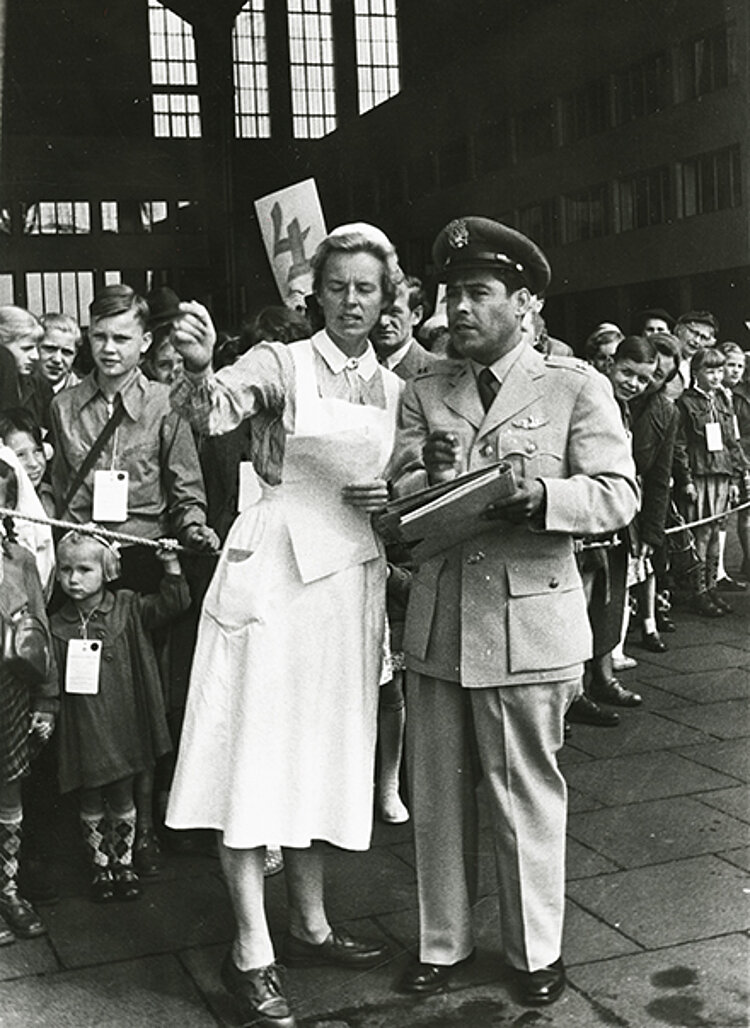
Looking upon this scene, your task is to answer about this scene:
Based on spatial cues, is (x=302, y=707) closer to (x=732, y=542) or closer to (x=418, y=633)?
(x=418, y=633)

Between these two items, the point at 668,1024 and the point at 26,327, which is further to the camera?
the point at 26,327

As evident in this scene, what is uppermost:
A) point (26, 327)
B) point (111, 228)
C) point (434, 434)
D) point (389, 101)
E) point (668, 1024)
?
point (389, 101)

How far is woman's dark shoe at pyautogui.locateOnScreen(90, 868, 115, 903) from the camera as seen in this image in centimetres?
368

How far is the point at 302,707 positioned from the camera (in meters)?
3.04

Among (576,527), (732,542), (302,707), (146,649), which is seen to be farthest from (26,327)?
(732,542)


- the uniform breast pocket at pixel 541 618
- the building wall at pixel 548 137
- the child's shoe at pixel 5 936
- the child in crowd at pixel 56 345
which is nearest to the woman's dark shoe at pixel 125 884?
the child's shoe at pixel 5 936

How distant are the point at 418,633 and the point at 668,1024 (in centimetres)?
106

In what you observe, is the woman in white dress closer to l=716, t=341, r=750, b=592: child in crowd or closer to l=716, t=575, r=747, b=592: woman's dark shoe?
l=716, t=341, r=750, b=592: child in crowd

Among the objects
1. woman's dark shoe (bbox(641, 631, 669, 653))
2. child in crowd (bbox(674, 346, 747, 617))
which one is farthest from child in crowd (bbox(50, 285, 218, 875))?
child in crowd (bbox(674, 346, 747, 617))

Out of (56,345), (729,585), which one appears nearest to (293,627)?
(56,345)

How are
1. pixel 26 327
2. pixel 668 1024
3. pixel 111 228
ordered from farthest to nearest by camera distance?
pixel 111 228 < pixel 26 327 < pixel 668 1024

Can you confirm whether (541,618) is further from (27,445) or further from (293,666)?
(27,445)

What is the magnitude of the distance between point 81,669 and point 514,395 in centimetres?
160

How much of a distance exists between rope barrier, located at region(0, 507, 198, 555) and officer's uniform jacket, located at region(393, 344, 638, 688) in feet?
3.50
